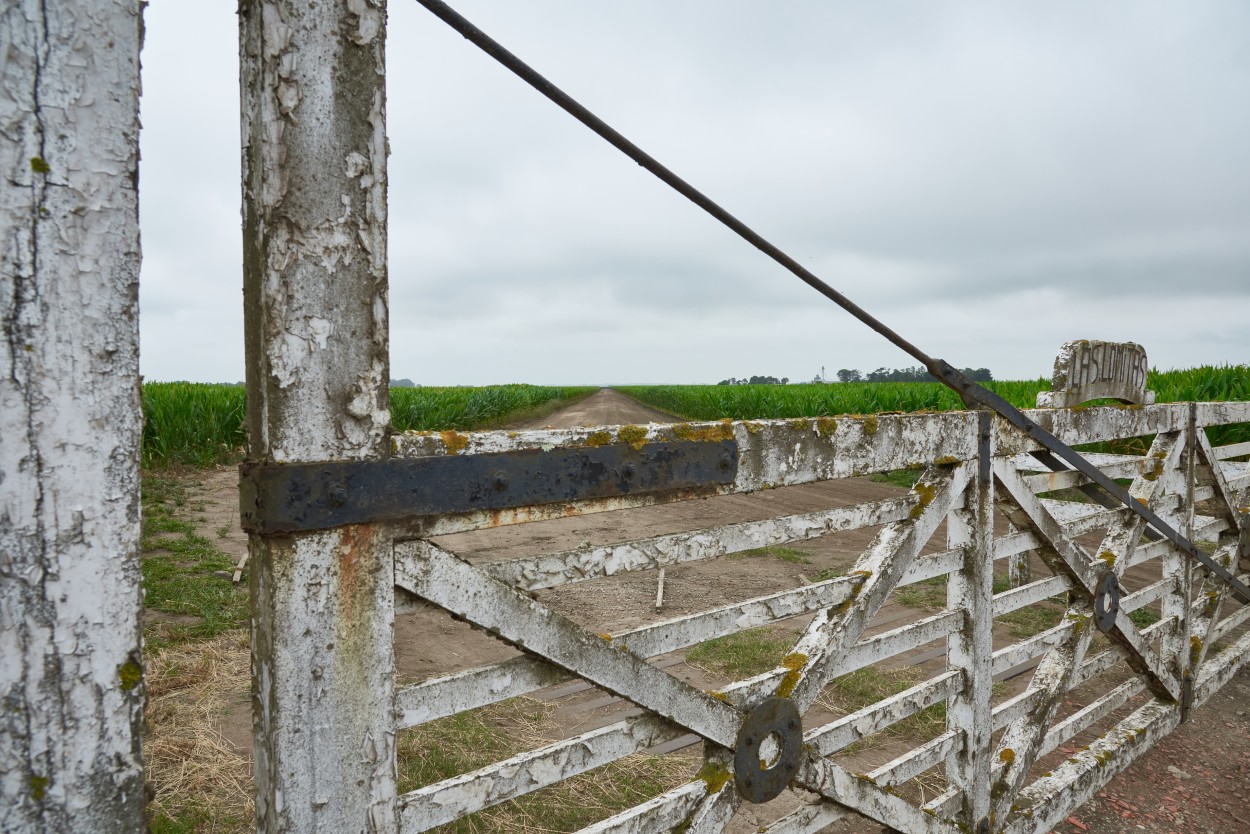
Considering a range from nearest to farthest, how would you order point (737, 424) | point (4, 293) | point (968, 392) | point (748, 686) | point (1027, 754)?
point (4, 293)
point (737, 424)
point (748, 686)
point (968, 392)
point (1027, 754)

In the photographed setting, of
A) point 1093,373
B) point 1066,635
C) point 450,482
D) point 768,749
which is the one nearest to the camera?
point 450,482

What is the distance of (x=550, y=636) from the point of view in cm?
137

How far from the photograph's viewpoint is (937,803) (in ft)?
7.91

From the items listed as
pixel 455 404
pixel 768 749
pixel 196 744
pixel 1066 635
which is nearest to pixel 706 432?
pixel 768 749

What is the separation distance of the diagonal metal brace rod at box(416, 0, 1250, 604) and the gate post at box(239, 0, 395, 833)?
24 cm

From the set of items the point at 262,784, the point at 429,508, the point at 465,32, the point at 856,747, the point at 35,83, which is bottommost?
the point at 856,747

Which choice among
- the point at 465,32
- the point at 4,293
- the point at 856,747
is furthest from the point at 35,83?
the point at 856,747

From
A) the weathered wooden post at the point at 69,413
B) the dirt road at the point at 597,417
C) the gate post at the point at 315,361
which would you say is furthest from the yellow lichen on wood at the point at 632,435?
the dirt road at the point at 597,417

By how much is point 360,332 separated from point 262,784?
0.72 meters

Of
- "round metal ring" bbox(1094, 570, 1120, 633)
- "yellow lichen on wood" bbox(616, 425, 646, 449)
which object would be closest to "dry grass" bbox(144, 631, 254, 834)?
"yellow lichen on wood" bbox(616, 425, 646, 449)

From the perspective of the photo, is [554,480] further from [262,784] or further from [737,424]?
[262,784]

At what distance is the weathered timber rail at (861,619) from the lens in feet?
4.33

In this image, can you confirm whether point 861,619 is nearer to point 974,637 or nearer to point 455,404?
point 974,637

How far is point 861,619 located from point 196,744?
2895 mm
